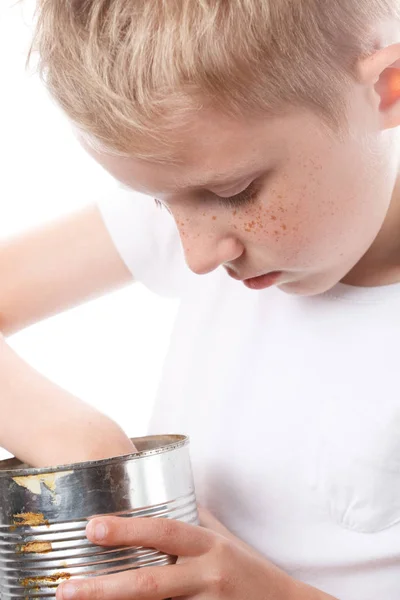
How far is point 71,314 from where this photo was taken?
1.95 meters

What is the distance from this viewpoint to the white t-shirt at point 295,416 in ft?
3.10

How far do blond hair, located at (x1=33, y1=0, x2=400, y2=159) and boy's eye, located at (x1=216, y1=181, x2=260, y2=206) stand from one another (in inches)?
3.0

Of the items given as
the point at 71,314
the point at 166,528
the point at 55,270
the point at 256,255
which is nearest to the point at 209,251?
the point at 256,255

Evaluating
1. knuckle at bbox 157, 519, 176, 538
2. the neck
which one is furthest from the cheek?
knuckle at bbox 157, 519, 176, 538

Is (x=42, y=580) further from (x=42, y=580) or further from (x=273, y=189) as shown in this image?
(x=273, y=189)

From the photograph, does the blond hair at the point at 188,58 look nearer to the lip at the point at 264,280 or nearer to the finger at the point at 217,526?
the lip at the point at 264,280

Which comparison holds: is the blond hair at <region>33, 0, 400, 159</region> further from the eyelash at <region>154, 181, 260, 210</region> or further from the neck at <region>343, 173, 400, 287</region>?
the neck at <region>343, 173, 400, 287</region>

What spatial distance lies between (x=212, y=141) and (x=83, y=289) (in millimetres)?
457

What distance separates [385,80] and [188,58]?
0.21 meters

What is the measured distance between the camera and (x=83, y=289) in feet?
3.79

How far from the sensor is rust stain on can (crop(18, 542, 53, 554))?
0.72 m

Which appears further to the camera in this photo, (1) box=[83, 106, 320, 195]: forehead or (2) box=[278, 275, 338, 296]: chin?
(2) box=[278, 275, 338, 296]: chin

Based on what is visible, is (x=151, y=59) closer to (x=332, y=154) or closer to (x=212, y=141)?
(x=212, y=141)

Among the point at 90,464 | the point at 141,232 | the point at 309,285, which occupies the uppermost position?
the point at 141,232
